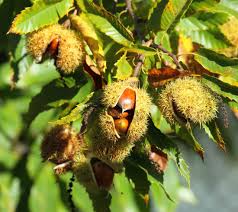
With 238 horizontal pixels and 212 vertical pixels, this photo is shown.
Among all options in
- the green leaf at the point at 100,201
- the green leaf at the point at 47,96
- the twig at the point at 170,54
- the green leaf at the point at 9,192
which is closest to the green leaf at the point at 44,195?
the green leaf at the point at 9,192

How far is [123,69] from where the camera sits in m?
1.44

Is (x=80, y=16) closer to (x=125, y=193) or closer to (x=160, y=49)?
Answer: (x=160, y=49)

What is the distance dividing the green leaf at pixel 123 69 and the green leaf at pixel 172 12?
190mm

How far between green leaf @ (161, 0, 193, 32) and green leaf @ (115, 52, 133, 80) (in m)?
0.19

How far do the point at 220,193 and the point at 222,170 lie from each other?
1.13ft

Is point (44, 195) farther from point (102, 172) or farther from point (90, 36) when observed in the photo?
point (90, 36)

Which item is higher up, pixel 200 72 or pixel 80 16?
A: pixel 80 16

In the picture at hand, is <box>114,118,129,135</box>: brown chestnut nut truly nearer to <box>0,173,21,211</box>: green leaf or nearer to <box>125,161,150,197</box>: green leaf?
<box>125,161,150,197</box>: green leaf

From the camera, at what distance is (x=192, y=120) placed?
1385 millimetres

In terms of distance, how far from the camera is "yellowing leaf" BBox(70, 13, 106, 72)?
1.50 meters

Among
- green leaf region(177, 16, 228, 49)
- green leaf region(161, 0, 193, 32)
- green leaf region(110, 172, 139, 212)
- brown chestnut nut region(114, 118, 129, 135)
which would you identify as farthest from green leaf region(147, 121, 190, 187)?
green leaf region(110, 172, 139, 212)

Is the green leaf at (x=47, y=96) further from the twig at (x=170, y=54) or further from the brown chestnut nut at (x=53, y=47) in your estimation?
the twig at (x=170, y=54)

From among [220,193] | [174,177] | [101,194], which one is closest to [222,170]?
[220,193]

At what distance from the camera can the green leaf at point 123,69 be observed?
4.67 feet
